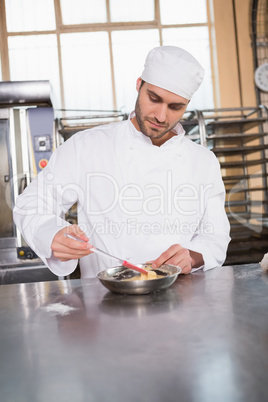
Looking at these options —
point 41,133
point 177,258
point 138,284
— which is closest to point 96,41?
point 41,133

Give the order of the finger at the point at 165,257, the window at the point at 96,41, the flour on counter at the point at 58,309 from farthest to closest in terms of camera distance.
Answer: the window at the point at 96,41 → the finger at the point at 165,257 → the flour on counter at the point at 58,309

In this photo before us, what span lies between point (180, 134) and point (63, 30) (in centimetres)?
456

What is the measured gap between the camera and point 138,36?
5633 mm

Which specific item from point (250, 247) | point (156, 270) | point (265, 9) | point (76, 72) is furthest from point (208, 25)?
point (156, 270)

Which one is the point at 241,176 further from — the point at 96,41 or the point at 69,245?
the point at 69,245

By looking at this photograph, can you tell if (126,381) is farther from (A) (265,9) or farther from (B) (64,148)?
(A) (265,9)

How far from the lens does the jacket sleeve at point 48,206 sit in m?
1.30

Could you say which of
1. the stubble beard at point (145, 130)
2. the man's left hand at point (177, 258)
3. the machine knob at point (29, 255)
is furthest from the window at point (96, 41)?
the man's left hand at point (177, 258)

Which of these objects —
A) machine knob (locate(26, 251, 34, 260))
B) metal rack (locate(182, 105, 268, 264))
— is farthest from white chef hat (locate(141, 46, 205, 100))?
metal rack (locate(182, 105, 268, 264))

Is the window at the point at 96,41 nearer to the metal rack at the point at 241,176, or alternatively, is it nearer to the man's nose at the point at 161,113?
the metal rack at the point at 241,176

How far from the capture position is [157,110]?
1.44 m

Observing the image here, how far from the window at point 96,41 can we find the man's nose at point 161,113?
13.8 ft

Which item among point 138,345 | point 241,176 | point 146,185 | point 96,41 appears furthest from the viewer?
point 96,41

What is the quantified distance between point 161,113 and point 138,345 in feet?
2.97
